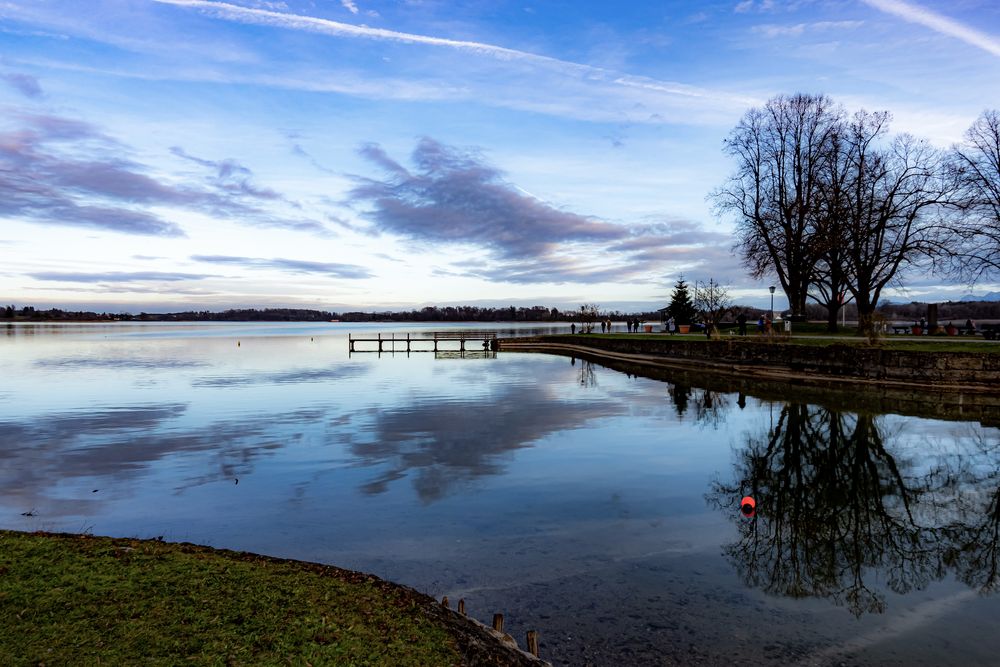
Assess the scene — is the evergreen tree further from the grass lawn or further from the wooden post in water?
the wooden post in water

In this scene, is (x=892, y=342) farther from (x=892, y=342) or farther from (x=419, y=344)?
(x=419, y=344)

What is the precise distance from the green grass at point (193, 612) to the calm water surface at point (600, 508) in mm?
1556

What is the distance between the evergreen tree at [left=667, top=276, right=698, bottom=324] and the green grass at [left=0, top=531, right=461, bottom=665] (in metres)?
65.3

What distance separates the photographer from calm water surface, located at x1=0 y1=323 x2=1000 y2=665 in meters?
7.23

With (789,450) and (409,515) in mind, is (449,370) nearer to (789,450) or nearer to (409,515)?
(789,450)

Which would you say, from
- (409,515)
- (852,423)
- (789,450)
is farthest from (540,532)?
(852,423)

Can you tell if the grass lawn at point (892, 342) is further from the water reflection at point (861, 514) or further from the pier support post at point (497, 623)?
the pier support post at point (497, 623)

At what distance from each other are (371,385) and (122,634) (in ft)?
96.8

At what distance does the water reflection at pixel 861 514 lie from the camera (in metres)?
8.58

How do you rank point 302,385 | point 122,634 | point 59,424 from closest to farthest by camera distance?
point 122,634, point 59,424, point 302,385

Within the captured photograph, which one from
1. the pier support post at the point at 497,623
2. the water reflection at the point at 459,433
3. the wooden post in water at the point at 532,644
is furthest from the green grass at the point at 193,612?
the water reflection at the point at 459,433

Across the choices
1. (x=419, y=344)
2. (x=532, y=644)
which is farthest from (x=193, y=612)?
(x=419, y=344)

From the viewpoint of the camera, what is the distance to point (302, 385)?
3359 cm

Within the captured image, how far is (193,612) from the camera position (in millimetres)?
5645
